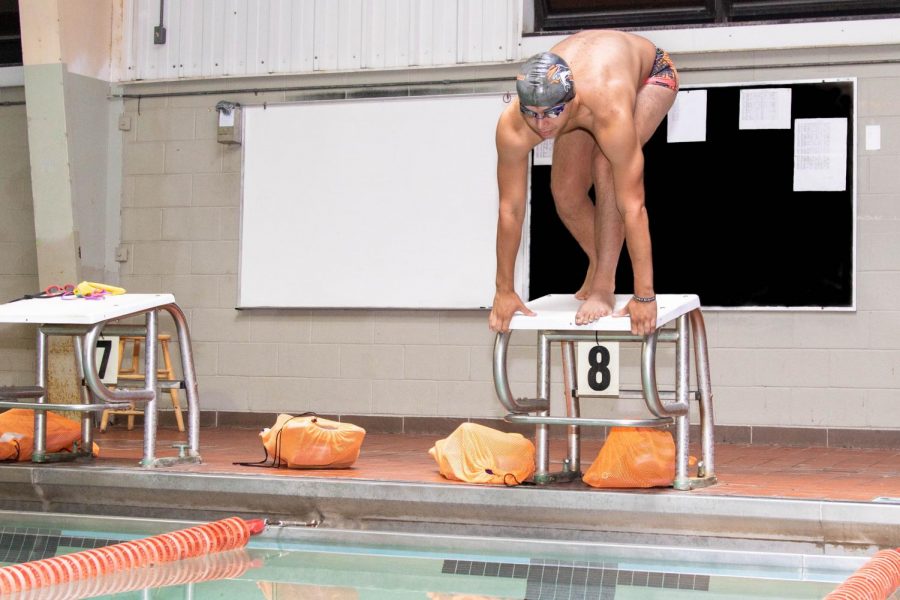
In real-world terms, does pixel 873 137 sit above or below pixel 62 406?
above

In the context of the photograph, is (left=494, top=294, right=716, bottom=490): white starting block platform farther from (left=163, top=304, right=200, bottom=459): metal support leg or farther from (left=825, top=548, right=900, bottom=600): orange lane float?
(left=163, top=304, right=200, bottom=459): metal support leg

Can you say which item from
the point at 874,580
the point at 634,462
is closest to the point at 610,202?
the point at 634,462

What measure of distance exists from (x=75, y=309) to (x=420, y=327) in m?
3.18

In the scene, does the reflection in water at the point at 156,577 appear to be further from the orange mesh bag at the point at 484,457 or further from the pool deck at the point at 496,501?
the orange mesh bag at the point at 484,457

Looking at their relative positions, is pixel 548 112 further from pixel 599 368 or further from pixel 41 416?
pixel 41 416

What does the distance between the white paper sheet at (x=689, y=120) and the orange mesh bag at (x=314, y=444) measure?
3056 mm

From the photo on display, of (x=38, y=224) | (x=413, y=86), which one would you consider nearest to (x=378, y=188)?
(x=413, y=86)

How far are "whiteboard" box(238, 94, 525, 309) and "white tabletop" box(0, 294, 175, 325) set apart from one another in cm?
267

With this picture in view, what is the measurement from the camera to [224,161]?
26.4ft

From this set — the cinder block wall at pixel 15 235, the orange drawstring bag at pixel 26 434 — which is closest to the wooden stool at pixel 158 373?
the cinder block wall at pixel 15 235

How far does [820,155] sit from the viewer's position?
6770 millimetres

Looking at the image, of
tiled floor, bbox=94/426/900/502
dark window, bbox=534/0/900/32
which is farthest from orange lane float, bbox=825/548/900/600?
dark window, bbox=534/0/900/32

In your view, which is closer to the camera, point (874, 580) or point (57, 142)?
point (874, 580)

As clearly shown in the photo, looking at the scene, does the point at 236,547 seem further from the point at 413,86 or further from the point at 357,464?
the point at 413,86
